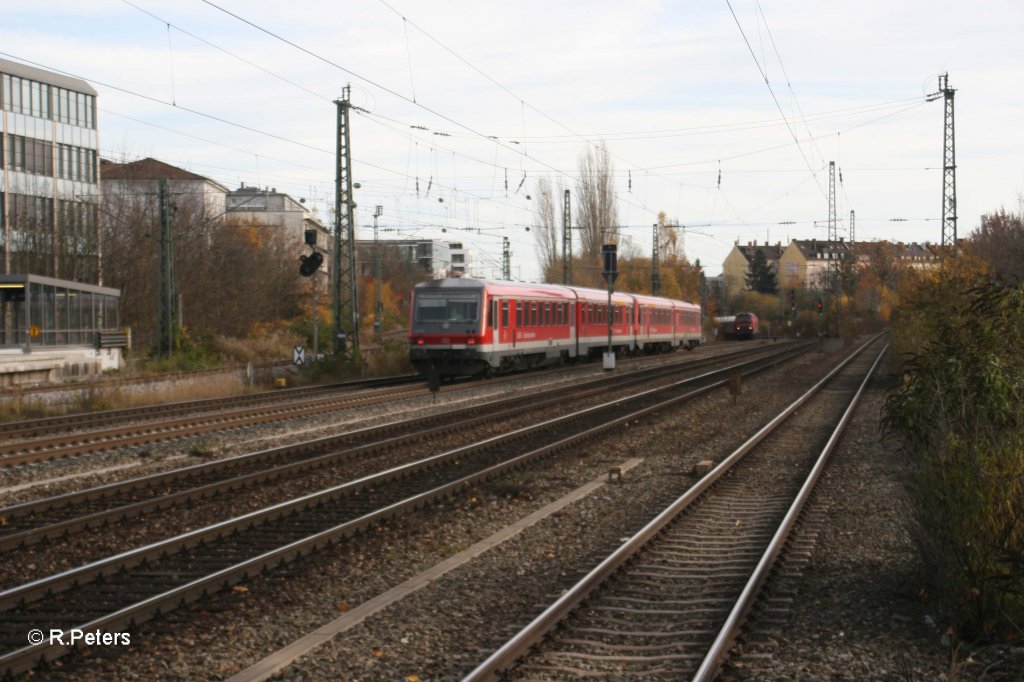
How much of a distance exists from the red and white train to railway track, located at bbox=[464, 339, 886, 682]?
16.6 m

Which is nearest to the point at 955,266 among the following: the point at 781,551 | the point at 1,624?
the point at 781,551

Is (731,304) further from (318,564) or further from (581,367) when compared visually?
(318,564)

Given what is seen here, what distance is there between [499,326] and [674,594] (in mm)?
23523

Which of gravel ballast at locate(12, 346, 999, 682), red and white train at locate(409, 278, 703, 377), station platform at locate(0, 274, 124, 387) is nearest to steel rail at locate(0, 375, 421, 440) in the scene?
red and white train at locate(409, 278, 703, 377)

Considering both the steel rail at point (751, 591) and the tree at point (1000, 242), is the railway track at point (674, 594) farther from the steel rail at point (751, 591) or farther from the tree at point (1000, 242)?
the tree at point (1000, 242)

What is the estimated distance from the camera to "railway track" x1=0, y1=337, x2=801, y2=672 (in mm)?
7293

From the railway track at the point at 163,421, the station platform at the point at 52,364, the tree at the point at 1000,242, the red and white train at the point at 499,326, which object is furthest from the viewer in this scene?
the tree at the point at 1000,242

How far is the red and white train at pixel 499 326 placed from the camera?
30.6 m

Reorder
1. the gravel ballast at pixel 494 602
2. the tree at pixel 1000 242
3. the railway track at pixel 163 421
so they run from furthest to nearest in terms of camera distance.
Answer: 1. the tree at pixel 1000 242
2. the railway track at pixel 163 421
3. the gravel ballast at pixel 494 602

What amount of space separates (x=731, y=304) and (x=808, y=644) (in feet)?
390

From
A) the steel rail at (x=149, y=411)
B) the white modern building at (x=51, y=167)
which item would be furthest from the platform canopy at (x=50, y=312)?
the steel rail at (x=149, y=411)

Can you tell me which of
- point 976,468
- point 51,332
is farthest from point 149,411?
point 976,468

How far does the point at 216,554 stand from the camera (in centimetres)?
939

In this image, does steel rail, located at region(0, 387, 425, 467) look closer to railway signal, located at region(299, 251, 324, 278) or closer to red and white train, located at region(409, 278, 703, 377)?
red and white train, located at region(409, 278, 703, 377)
